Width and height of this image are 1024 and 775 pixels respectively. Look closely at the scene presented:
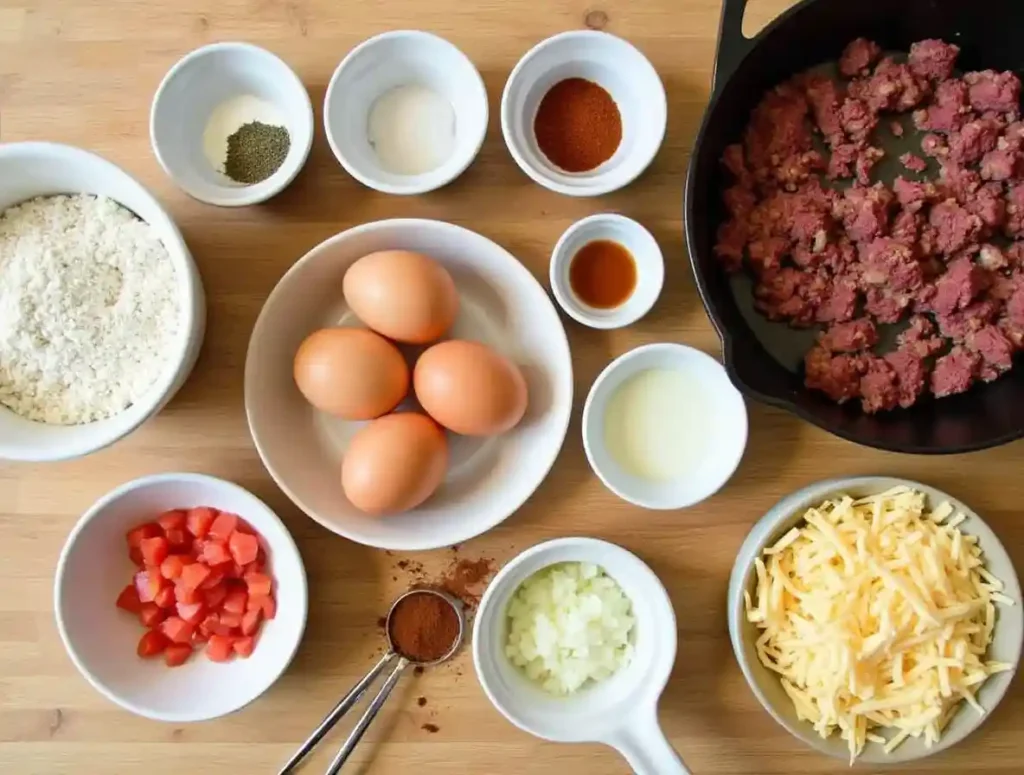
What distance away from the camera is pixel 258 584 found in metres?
1.18

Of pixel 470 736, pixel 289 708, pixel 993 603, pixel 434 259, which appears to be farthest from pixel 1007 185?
pixel 289 708

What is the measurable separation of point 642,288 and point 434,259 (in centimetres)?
27

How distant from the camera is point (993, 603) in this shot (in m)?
1.17

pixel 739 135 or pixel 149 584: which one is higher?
pixel 739 135

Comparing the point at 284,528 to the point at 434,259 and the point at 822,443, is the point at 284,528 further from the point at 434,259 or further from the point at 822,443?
the point at 822,443

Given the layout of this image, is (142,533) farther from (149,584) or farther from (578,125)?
(578,125)

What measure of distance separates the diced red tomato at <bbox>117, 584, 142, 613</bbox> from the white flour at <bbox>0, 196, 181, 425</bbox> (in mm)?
251

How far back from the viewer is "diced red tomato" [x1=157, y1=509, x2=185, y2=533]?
1.19m

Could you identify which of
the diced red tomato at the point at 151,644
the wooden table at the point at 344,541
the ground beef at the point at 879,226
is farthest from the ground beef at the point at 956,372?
the diced red tomato at the point at 151,644

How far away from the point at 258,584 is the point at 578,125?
725 millimetres

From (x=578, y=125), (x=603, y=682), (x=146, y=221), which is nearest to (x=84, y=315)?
(x=146, y=221)

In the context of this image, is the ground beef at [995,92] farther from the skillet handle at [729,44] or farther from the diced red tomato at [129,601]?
the diced red tomato at [129,601]

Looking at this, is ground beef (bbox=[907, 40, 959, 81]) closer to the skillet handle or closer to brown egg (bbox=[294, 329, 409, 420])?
the skillet handle

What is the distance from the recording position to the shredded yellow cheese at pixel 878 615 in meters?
1.11
